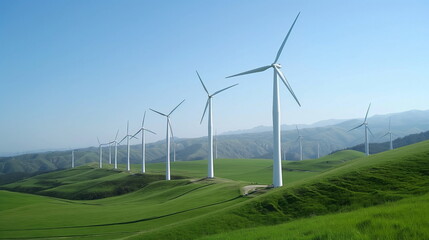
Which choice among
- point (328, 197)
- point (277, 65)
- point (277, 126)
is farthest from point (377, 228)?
point (277, 65)

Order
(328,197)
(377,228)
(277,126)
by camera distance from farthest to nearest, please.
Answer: (277,126), (328,197), (377,228)

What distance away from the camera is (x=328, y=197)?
23219mm

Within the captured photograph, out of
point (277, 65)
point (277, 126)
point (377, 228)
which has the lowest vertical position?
point (377, 228)

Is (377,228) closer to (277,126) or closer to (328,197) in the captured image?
(328,197)

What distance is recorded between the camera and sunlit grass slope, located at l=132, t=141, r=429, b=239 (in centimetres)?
2111

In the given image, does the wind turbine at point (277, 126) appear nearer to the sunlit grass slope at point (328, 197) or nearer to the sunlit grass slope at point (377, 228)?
the sunlit grass slope at point (328, 197)

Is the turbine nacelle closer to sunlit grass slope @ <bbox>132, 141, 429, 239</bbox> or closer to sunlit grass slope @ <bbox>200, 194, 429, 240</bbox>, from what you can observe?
sunlit grass slope @ <bbox>132, 141, 429, 239</bbox>

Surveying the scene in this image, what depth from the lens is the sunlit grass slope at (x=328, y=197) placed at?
2111 cm

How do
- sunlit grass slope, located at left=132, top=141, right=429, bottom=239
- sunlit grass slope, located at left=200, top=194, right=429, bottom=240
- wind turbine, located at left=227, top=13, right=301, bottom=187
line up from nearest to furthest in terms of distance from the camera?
sunlit grass slope, located at left=200, top=194, right=429, bottom=240
sunlit grass slope, located at left=132, top=141, right=429, bottom=239
wind turbine, located at left=227, top=13, right=301, bottom=187

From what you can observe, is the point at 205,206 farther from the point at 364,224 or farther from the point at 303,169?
the point at 303,169

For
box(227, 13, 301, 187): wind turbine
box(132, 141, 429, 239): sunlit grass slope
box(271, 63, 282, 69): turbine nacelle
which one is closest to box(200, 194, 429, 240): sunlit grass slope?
box(132, 141, 429, 239): sunlit grass slope

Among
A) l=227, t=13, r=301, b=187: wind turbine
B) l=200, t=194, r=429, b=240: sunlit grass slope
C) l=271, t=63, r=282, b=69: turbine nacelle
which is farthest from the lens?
l=271, t=63, r=282, b=69: turbine nacelle

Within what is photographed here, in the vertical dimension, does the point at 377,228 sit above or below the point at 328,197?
above

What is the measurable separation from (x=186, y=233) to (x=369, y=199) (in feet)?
38.7
